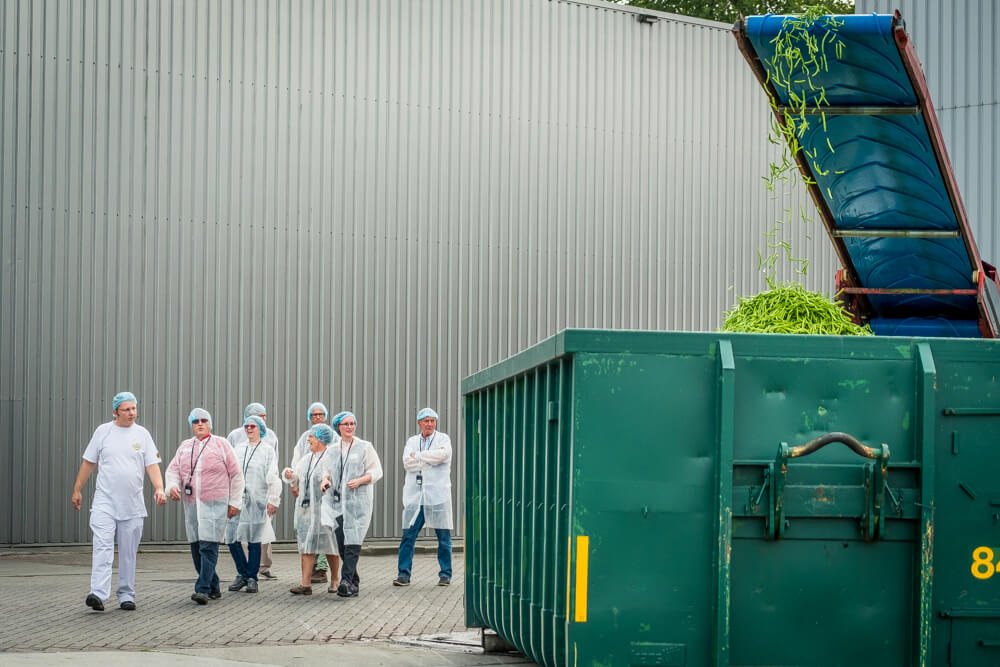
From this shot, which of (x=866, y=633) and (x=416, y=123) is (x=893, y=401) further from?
(x=416, y=123)

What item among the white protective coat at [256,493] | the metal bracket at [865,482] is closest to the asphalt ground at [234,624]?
the white protective coat at [256,493]

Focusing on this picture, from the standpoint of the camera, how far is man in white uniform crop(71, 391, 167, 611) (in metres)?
11.8

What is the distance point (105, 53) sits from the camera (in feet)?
59.8

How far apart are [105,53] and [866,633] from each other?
14893 millimetres

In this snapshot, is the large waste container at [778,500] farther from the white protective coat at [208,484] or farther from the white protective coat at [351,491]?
the white protective coat at [351,491]

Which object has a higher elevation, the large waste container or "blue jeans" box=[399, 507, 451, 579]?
the large waste container

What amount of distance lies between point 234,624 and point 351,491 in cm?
267

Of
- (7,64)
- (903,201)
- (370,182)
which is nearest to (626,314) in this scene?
(370,182)

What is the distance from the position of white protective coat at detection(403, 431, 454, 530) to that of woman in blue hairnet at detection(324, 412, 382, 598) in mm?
1144

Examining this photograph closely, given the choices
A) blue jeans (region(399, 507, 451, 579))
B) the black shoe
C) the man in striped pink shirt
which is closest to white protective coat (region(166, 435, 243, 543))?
the man in striped pink shirt

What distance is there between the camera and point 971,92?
2017 centimetres

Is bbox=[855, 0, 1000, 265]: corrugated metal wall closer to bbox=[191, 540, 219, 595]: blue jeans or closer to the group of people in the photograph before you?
the group of people

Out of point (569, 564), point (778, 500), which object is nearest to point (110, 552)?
point (569, 564)

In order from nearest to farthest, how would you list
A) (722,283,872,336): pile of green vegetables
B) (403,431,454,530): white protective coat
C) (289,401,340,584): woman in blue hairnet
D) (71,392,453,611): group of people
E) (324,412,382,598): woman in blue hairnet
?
(722,283,872,336): pile of green vegetables, (71,392,453,611): group of people, (324,412,382,598): woman in blue hairnet, (289,401,340,584): woman in blue hairnet, (403,431,454,530): white protective coat
